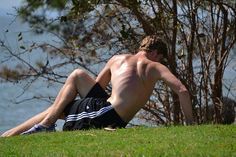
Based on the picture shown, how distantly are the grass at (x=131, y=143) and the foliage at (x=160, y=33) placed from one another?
3118 mm

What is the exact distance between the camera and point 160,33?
9.48 meters

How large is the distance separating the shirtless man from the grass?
0.63 meters

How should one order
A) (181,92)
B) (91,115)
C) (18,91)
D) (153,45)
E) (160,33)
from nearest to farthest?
(181,92), (91,115), (153,45), (160,33), (18,91)

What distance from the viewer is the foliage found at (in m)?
9.38

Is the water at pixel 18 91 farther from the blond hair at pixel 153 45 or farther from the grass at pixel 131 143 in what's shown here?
the grass at pixel 131 143

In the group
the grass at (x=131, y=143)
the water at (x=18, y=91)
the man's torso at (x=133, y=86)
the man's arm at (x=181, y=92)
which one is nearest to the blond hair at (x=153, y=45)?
the man's torso at (x=133, y=86)

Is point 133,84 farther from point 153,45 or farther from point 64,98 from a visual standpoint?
point 64,98

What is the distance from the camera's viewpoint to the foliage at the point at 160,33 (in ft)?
30.8

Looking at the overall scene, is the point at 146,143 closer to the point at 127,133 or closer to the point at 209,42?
the point at 127,133

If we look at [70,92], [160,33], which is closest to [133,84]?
[70,92]

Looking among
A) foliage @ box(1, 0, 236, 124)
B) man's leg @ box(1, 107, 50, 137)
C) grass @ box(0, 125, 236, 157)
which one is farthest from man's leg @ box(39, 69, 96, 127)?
foliage @ box(1, 0, 236, 124)

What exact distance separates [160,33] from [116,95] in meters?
2.80

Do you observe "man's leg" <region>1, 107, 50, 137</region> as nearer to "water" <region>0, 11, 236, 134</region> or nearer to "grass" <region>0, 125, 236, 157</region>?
"grass" <region>0, 125, 236, 157</region>

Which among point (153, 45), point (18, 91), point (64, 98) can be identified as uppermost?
point (153, 45)
